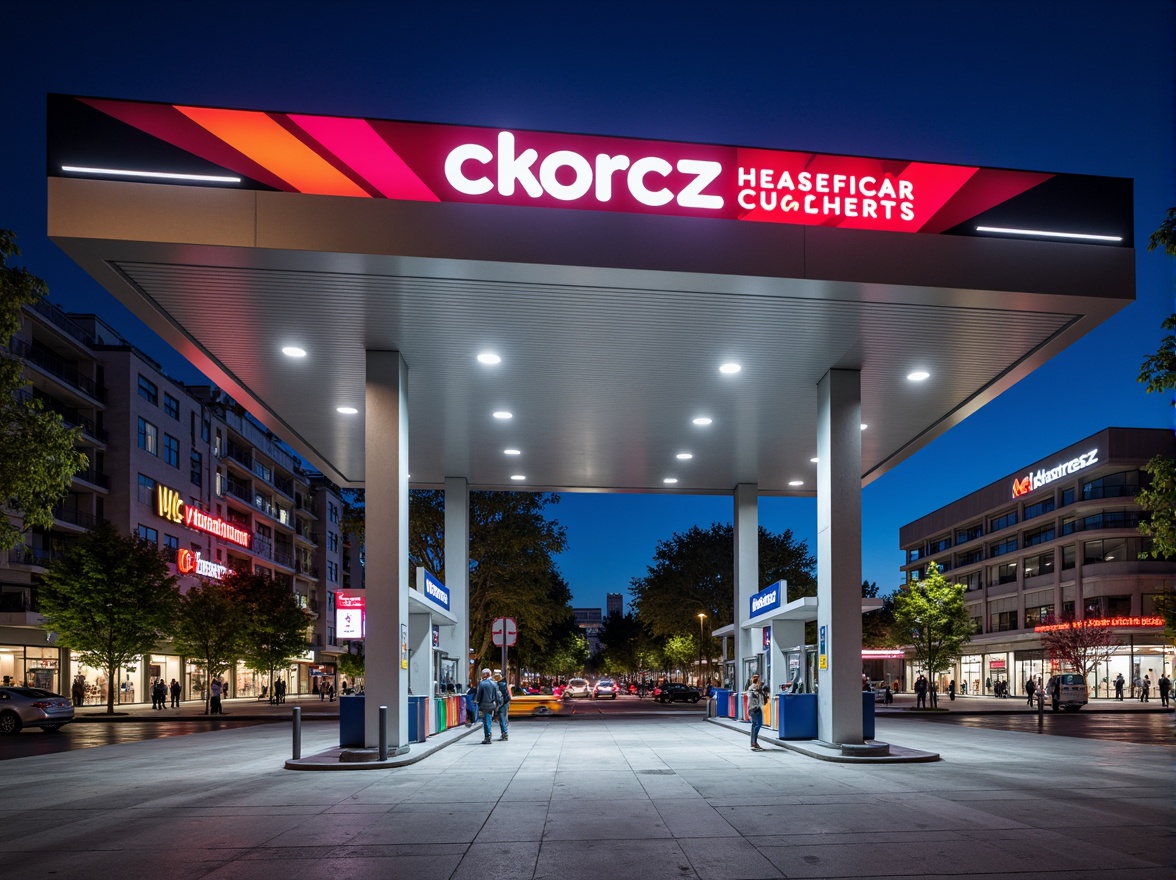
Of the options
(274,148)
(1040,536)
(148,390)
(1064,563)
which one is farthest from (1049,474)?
(274,148)

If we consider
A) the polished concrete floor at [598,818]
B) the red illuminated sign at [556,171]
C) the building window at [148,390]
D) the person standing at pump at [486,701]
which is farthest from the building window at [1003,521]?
the red illuminated sign at [556,171]

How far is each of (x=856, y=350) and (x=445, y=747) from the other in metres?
11.4

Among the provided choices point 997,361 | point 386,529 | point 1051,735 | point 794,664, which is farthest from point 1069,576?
point 386,529

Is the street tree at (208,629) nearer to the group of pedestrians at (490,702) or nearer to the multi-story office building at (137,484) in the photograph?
the multi-story office building at (137,484)

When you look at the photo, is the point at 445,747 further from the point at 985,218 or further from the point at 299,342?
the point at 985,218

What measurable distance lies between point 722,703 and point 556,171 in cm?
2167

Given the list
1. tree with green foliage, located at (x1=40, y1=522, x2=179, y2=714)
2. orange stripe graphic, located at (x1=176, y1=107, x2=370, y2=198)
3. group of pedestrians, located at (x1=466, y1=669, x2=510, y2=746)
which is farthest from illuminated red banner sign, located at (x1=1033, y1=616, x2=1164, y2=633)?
orange stripe graphic, located at (x1=176, y1=107, x2=370, y2=198)

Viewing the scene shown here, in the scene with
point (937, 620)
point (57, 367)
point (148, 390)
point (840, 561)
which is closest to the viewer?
point (840, 561)

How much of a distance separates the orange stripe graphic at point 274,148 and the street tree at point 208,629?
135ft

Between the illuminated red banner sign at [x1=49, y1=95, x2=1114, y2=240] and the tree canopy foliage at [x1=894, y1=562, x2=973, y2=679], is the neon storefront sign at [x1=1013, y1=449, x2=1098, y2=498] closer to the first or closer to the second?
the tree canopy foliage at [x1=894, y1=562, x2=973, y2=679]

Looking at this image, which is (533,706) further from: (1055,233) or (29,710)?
(1055,233)

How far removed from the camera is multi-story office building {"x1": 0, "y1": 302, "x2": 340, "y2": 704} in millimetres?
50312

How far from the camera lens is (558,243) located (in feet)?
46.0

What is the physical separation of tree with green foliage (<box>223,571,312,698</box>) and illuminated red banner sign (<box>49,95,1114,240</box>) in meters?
46.4
